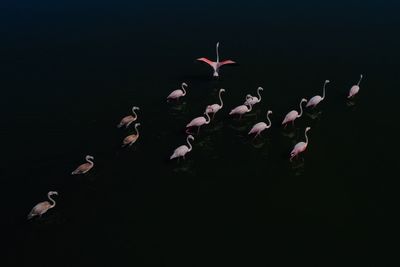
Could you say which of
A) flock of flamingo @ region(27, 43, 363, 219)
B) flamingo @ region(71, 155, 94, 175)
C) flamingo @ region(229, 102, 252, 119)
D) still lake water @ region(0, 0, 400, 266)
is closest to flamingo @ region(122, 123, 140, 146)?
flock of flamingo @ region(27, 43, 363, 219)

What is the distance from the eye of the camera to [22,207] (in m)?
17.1

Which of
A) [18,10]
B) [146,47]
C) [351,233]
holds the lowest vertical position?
[351,233]

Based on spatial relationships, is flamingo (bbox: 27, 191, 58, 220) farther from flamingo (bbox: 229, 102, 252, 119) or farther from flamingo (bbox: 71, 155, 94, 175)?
flamingo (bbox: 229, 102, 252, 119)

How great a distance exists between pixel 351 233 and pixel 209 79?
11862 mm

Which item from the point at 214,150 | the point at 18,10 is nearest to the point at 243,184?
the point at 214,150

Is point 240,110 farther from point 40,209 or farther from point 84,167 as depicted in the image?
point 40,209

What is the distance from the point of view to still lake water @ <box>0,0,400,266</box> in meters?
15.6

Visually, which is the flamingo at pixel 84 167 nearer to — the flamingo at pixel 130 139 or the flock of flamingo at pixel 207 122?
the flock of flamingo at pixel 207 122

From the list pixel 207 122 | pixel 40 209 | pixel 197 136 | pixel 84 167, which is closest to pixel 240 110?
pixel 207 122

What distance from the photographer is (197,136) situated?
20.5 m

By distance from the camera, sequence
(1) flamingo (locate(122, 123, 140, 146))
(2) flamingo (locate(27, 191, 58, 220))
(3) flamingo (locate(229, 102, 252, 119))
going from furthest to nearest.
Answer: (3) flamingo (locate(229, 102, 252, 119)), (1) flamingo (locate(122, 123, 140, 146)), (2) flamingo (locate(27, 191, 58, 220))

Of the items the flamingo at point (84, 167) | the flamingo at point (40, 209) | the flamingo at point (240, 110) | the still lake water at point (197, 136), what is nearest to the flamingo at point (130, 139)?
the still lake water at point (197, 136)

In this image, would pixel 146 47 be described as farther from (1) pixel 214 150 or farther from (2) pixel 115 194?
(2) pixel 115 194

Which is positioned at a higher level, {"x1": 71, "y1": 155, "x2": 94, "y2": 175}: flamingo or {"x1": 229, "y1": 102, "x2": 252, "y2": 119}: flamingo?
{"x1": 229, "y1": 102, "x2": 252, "y2": 119}: flamingo
